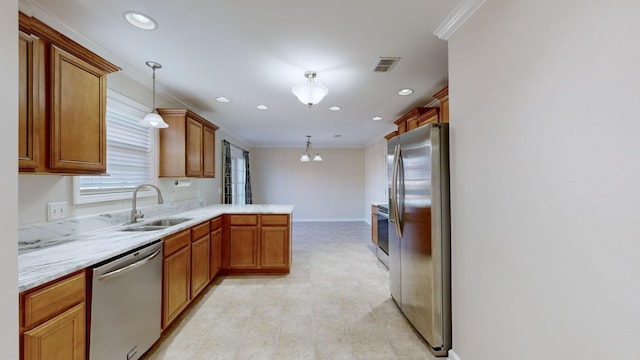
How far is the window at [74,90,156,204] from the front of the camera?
2.25m

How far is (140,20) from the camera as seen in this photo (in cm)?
184

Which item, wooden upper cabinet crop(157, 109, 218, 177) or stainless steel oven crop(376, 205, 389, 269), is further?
stainless steel oven crop(376, 205, 389, 269)

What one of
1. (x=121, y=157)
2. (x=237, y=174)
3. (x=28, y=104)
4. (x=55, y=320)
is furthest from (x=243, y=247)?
(x=237, y=174)

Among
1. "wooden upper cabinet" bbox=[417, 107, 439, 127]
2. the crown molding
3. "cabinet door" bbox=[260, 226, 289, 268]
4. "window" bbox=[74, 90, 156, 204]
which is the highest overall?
the crown molding

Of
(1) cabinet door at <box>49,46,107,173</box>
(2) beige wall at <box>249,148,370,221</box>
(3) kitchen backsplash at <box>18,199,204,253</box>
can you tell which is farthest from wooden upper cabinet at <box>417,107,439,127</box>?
(2) beige wall at <box>249,148,370,221</box>

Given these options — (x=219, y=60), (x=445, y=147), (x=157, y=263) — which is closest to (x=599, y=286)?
(x=445, y=147)

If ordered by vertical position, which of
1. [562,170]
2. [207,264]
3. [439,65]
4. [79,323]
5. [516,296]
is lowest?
[207,264]

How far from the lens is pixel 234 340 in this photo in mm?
2211

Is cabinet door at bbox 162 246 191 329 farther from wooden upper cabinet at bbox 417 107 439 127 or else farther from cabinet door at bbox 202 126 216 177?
wooden upper cabinet at bbox 417 107 439 127

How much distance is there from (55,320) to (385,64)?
2921 mm

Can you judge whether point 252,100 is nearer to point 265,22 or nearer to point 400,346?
point 265,22

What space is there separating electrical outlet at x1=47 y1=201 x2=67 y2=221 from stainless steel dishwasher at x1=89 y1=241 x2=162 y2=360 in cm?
68

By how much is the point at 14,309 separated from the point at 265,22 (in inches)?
78.5

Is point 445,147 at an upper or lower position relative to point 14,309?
upper
